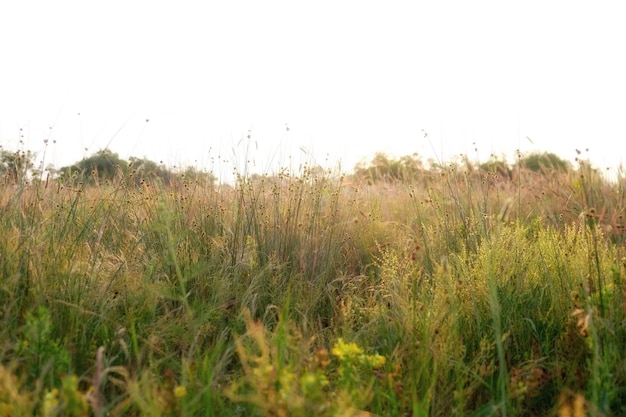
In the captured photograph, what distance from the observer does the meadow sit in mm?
2104

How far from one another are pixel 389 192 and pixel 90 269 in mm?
5413

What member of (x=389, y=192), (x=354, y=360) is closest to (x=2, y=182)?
(x=354, y=360)

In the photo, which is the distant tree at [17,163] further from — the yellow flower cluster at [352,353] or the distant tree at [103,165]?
the yellow flower cluster at [352,353]

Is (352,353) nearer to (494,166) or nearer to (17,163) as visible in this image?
(17,163)

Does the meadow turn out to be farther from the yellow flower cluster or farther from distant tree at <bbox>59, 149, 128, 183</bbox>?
distant tree at <bbox>59, 149, 128, 183</bbox>

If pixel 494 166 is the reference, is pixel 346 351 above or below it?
below

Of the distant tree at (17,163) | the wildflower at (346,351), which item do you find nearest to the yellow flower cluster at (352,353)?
the wildflower at (346,351)

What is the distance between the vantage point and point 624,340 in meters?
2.64

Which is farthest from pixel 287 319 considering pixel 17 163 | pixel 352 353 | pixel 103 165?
pixel 103 165

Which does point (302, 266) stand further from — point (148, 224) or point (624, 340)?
point (624, 340)

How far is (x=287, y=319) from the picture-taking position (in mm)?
2801

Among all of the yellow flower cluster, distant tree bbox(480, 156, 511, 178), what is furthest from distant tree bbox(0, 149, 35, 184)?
distant tree bbox(480, 156, 511, 178)

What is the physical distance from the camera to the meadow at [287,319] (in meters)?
2.10

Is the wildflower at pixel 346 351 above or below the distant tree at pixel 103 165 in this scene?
below
